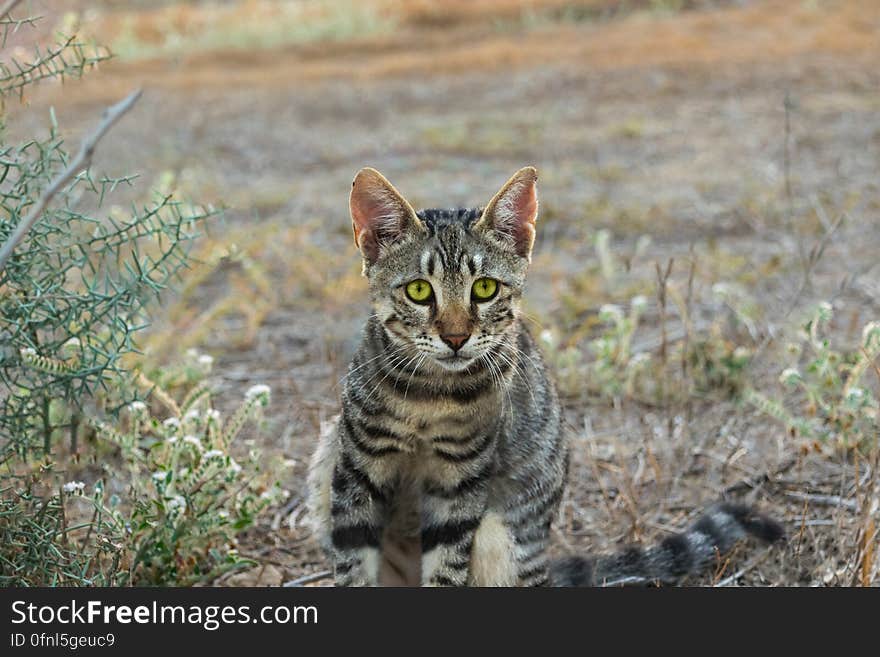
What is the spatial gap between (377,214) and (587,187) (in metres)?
4.20

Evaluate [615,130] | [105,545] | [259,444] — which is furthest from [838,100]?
[105,545]

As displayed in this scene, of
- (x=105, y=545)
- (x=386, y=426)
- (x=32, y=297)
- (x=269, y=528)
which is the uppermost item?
(x=32, y=297)

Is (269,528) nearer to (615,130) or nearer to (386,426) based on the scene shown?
(386,426)

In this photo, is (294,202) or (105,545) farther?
(294,202)

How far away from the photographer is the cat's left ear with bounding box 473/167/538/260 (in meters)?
2.81

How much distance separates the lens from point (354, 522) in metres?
2.84

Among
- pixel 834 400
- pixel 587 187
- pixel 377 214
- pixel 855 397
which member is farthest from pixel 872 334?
pixel 587 187

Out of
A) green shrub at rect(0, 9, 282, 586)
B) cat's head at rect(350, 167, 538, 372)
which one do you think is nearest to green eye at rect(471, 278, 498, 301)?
cat's head at rect(350, 167, 538, 372)

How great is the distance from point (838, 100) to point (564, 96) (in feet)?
6.94

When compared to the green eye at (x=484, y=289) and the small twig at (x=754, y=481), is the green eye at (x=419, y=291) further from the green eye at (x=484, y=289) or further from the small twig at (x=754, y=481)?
the small twig at (x=754, y=481)

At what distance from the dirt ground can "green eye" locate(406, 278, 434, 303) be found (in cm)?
68

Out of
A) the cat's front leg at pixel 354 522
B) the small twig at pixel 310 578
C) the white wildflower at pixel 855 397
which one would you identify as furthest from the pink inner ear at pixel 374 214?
the white wildflower at pixel 855 397

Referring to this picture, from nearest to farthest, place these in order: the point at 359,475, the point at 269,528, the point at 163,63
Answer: the point at 359,475 → the point at 269,528 → the point at 163,63

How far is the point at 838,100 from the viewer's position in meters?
7.95
